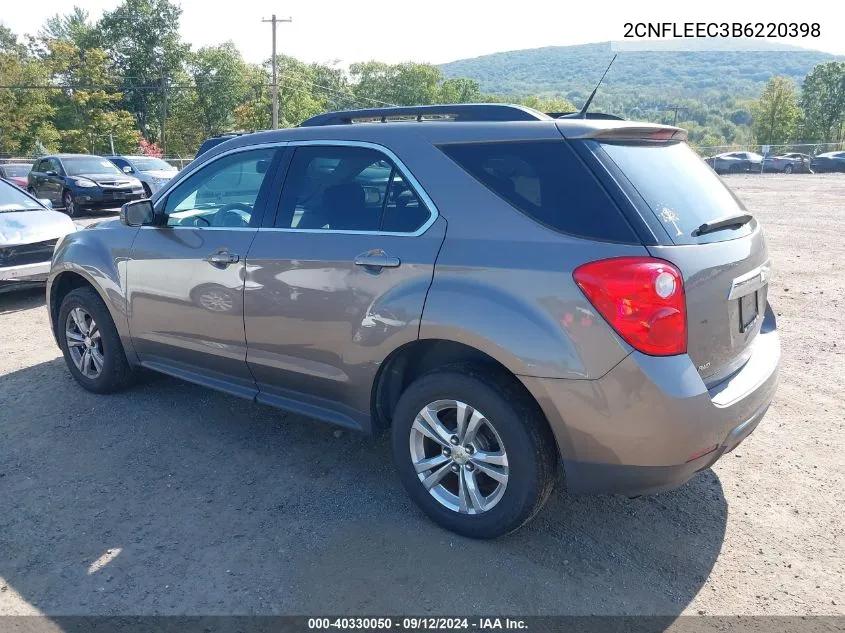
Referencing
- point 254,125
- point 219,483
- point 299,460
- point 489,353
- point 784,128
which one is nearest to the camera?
point 489,353

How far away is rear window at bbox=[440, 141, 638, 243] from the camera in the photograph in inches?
104

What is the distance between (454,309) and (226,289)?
1.53 m

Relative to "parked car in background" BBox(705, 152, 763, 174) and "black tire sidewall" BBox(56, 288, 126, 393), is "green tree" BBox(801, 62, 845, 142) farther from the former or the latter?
"black tire sidewall" BBox(56, 288, 126, 393)

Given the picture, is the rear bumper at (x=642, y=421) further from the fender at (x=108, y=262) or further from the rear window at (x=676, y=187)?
the fender at (x=108, y=262)

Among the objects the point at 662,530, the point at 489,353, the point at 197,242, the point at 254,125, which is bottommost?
the point at 662,530

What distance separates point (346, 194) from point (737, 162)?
45.9 metres

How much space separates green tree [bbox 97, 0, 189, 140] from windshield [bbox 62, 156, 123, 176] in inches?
2141

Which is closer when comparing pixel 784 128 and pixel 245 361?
pixel 245 361

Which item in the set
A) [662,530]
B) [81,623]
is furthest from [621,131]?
[81,623]

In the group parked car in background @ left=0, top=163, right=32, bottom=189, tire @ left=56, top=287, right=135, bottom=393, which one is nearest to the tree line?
parked car in background @ left=0, top=163, right=32, bottom=189

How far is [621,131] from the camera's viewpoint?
2898mm

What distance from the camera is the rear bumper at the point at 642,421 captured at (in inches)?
100

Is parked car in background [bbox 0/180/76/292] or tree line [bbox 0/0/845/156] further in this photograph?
tree line [bbox 0/0/845/156]

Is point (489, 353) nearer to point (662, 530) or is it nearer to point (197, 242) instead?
point (662, 530)
